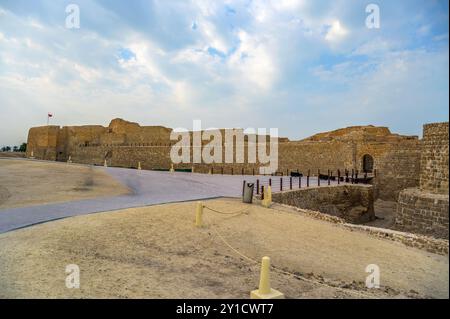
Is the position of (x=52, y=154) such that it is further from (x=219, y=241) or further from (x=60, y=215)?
(x=219, y=241)

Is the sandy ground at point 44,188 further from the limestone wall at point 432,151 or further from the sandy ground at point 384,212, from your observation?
the sandy ground at point 384,212

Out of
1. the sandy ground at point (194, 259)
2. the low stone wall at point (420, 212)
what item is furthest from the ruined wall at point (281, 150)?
the sandy ground at point (194, 259)

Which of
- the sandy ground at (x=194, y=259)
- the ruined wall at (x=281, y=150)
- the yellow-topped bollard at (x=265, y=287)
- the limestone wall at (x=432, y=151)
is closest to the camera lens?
the yellow-topped bollard at (x=265, y=287)

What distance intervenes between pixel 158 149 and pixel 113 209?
2849cm

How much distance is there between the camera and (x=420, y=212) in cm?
1004

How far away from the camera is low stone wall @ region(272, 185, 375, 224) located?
14.5m

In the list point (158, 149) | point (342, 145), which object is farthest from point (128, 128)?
point (342, 145)

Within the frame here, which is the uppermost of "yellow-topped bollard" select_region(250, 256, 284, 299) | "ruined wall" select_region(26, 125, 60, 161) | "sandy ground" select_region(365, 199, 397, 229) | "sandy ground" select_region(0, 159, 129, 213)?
"ruined wall" select_region(26, 125, 60, 161)

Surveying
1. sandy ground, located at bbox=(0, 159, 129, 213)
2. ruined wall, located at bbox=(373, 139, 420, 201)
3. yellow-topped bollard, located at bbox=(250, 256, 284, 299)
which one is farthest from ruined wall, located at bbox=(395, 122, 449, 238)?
sandy ground, located at bbox=(0, 159, 129, 213)

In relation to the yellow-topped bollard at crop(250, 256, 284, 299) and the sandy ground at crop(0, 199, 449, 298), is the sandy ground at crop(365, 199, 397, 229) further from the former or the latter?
the yellow-topped bollard at crop(250, 256, 284, 299)

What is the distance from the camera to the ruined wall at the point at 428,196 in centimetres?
924

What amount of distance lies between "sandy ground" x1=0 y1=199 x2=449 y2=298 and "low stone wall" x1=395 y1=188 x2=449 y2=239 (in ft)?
10.1

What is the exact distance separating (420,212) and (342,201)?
670 cm

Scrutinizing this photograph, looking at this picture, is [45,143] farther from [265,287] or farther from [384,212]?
[265,287]
